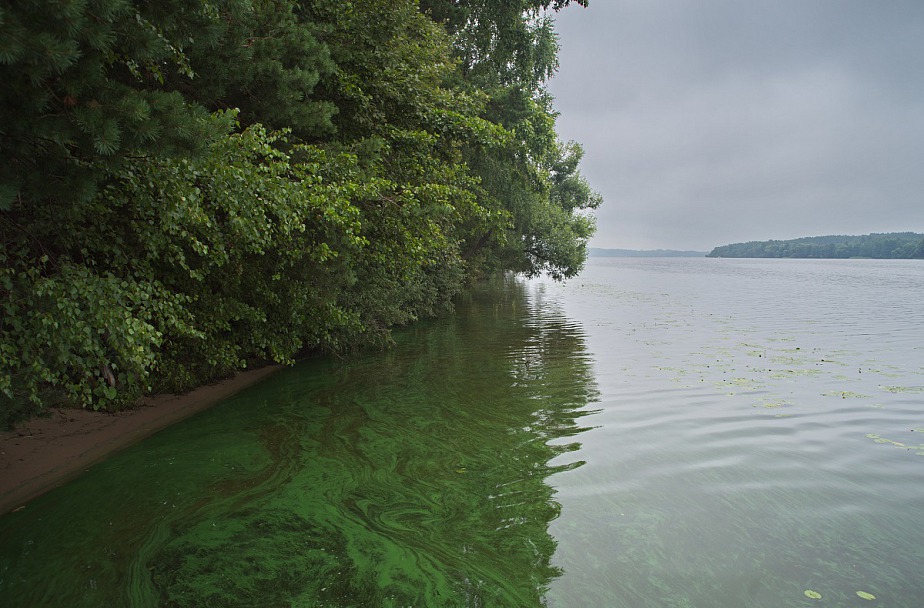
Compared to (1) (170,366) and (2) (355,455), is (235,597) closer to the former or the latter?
(2) (355,455)

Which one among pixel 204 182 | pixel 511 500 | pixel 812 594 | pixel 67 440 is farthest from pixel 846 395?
pixel 67 440

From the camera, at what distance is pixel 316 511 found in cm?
508

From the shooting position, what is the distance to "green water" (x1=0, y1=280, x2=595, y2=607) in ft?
12.7

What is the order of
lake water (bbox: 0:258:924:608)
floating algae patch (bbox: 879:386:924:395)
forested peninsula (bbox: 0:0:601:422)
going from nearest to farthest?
forested peninsula (bbox: 0:0:601:422)
lake water (bbox: 0:258:924:608)
floating algae patch (bbox: 879:386:924:395)

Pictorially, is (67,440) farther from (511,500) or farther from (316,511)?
(511,500)

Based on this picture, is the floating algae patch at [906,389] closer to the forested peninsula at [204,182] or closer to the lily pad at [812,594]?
the lily pad at [812,594]

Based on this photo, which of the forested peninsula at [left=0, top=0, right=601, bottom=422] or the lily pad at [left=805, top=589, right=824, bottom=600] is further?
the lily pad at [left=805, top=589, right=824, bottom=600]

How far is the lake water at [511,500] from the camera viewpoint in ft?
12.7

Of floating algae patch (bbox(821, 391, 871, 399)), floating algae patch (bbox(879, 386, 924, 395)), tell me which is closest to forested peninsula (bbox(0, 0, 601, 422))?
floating algae patch (bbox(821, 391, 871, 399))

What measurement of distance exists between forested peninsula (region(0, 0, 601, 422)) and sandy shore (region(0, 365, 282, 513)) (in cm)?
35

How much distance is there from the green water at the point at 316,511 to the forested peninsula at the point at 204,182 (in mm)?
1097

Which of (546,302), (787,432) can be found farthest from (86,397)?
(546,302)

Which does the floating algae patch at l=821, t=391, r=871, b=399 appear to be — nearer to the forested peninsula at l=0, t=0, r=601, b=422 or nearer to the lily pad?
the lily pad

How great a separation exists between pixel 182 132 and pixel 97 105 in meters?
0.53
